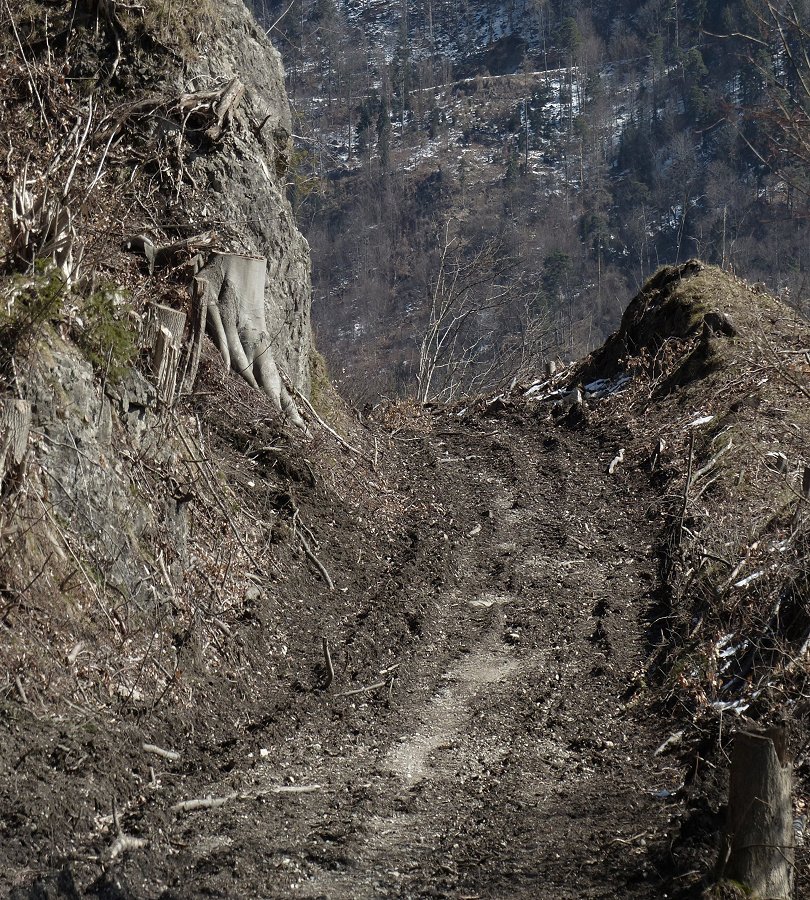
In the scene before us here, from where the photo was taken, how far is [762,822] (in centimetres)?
383

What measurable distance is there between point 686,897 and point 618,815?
3.19 feet

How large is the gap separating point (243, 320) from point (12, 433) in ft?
14.6

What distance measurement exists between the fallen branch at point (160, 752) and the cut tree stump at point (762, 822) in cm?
277

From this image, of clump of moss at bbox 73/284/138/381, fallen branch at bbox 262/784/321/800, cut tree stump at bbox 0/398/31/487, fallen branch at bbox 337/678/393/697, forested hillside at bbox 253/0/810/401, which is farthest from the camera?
forested hillside at bbox 253/0/810/401

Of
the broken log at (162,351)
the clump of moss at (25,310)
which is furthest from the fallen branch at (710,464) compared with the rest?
the clump of moss at (25,310)

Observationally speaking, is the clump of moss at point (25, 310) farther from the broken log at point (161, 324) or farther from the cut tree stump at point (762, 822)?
the cut tree stump at point (762, 822)

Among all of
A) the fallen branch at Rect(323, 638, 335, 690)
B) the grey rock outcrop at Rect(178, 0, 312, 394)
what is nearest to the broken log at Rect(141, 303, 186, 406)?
the fallen branch at Rect(323, 638, 335, 690)

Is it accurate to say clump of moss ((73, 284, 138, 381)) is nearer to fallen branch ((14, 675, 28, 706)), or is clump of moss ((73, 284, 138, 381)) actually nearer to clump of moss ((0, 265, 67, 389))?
clump of moss ((0, 265, 67, 389))

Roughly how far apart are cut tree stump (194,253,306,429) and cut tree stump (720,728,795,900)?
6.73 metres

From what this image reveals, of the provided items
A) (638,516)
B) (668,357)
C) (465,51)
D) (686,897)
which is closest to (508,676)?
(686,897)

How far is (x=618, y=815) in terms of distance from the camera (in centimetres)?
495

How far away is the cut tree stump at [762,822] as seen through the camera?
3797 millimetres

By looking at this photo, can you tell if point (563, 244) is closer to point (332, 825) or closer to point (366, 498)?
point (366, 498)

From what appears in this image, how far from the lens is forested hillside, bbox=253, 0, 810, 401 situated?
6919 cm
